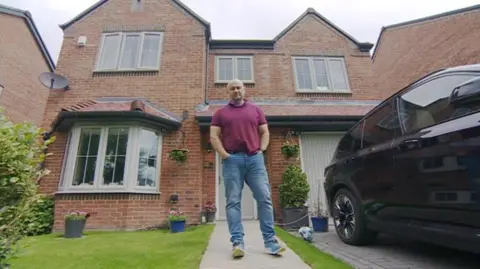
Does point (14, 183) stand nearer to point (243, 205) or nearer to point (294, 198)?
point (294, 198)

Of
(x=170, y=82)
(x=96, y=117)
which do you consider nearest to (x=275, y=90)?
(x=170, y=82)

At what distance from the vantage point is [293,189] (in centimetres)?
570

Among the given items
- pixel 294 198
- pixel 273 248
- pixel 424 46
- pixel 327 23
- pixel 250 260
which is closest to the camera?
pixel 250 260

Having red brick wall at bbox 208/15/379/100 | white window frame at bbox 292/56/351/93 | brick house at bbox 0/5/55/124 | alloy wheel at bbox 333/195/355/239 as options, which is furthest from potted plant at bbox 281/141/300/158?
brick house at bbox 0/5/55/124

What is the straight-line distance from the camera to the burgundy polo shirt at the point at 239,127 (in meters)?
2.70

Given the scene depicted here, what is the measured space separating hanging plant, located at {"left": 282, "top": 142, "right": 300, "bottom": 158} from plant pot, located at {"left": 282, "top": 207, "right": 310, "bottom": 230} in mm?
1435

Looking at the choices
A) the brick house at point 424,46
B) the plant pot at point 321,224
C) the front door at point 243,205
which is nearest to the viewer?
the plant pot at point 321,224

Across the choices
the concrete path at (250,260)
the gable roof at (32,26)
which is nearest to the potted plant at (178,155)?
the concrete path at (250,260)

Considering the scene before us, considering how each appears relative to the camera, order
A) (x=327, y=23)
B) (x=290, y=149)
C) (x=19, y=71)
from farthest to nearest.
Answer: (x=19, y=71) < (x=327, y=23) < (x=290, y=149)

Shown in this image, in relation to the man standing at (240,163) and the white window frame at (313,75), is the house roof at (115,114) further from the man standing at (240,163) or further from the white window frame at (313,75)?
the white window frame at (313,75)

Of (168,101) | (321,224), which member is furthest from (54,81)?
(321,224)

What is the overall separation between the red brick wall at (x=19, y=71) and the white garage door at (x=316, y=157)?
10.6 m

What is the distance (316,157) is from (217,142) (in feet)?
16.0

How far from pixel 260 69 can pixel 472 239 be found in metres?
7.70
